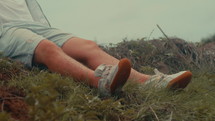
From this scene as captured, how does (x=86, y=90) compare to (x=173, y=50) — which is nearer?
(x=86, y=90)

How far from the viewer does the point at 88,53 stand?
346 cm

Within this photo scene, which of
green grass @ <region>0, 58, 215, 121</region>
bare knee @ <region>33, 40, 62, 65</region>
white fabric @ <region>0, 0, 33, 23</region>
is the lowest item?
green grass @ <region>0, 58, 215, 121</region>

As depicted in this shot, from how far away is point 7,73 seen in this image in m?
3.17

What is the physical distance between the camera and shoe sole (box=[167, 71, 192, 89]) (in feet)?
9.73

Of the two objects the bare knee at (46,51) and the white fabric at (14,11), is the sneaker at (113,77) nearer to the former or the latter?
the bare knee at (46,51)

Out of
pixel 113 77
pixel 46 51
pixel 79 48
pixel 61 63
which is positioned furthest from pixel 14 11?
pixel 113 77

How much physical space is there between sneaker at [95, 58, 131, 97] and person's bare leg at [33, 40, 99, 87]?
122 mm

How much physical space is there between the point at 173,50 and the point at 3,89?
3.55 metres

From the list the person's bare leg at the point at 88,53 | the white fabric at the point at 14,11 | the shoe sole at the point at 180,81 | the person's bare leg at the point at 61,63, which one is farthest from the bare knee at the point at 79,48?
the shoe sole at the point at 180,81

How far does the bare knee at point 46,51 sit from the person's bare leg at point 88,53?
0.33 metres

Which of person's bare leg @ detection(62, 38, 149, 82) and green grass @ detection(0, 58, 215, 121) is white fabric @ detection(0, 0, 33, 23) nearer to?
person's bare leg @ detection(62, 38, 149, 82)

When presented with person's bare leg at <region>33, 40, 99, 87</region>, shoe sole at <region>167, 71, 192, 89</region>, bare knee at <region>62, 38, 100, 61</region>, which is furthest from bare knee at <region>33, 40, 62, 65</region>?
shoe sole at <region>167, 71, 192, 89</region>

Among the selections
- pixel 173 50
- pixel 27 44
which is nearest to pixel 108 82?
pixel 27 44

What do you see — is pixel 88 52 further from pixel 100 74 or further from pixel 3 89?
pixel 3 89
